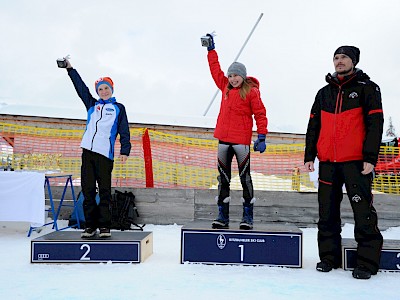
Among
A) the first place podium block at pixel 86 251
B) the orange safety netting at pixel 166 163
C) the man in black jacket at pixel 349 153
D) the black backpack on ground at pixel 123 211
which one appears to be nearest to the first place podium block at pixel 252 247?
the man in black jacket at pixel 349 153

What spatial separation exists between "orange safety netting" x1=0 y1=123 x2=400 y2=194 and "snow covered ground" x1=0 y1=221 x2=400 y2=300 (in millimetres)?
3290

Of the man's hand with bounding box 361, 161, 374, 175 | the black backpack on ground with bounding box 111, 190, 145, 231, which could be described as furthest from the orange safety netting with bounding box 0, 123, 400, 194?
the man's hand with bounding box 361, 161, 374, 175

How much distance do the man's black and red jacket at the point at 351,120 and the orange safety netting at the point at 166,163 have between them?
3324 mm

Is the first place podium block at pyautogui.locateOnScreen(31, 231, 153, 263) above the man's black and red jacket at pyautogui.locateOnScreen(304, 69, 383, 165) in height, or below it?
below

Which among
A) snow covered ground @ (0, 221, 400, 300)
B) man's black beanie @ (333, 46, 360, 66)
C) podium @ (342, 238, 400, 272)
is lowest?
snow covered ground @ (0, 221, 400, 300)

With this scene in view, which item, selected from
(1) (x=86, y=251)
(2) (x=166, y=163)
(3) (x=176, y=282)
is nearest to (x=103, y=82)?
(1) (x=86, y=251)

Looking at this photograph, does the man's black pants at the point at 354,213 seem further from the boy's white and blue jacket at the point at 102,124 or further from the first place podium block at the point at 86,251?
the boy's white and blue jacket at the point at 102,124

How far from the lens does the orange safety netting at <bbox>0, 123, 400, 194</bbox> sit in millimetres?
6898

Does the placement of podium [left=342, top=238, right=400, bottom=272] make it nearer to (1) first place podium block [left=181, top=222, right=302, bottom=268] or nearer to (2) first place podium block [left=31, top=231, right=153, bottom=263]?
(1) first place podium block [left=181, top=222, right=302, bottom=268]

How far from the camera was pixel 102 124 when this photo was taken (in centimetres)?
383

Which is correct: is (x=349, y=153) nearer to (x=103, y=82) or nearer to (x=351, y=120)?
(x=351, y=120)

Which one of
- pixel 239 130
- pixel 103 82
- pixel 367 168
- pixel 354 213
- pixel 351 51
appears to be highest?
pixel 351 51

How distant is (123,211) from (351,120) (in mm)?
3501

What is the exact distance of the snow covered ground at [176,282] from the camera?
262 cm
